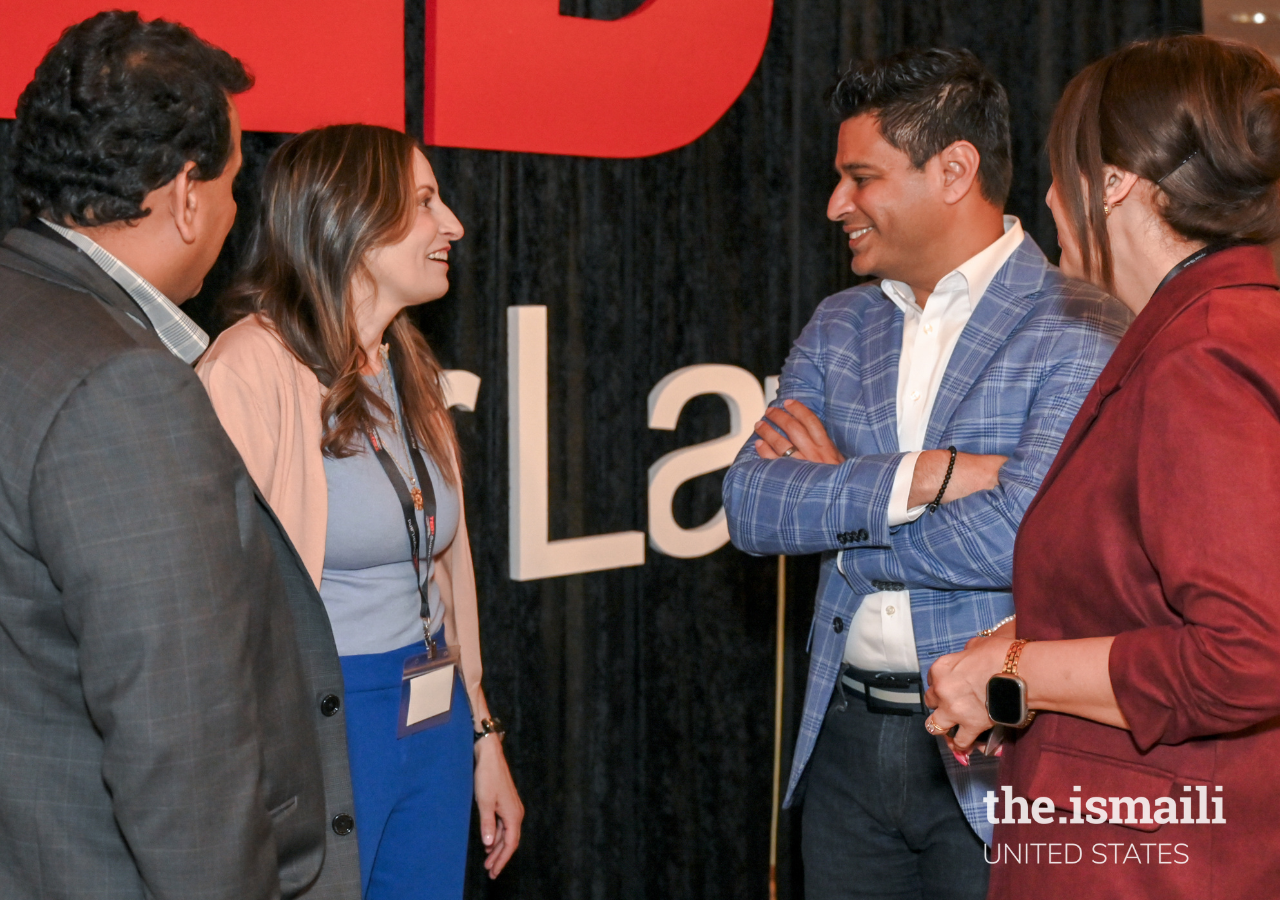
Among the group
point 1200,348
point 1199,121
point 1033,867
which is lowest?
point 1033,867

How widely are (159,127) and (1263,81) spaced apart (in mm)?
1290

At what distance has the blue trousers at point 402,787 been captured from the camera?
1.85m

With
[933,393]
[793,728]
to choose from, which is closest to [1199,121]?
[933,393]

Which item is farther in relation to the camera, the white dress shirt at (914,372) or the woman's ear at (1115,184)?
the white dress shirt at (914,372)

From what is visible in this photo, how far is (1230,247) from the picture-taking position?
1.31 meters

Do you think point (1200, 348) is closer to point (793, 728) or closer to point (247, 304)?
point (247, 304)

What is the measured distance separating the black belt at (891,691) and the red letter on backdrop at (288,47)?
5.13 feet

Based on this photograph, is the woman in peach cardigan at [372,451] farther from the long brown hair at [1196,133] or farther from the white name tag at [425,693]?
the long brown hair at [1196,133]

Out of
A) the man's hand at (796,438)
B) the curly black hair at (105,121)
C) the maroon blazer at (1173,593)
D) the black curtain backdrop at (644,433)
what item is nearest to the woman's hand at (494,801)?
the black curtain backdrop at (644,433)

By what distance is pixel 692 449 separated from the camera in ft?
10.3

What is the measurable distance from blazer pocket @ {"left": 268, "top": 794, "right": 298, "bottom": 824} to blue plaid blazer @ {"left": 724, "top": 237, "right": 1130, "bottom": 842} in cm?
100

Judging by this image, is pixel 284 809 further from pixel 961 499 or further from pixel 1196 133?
pixel 1196 133

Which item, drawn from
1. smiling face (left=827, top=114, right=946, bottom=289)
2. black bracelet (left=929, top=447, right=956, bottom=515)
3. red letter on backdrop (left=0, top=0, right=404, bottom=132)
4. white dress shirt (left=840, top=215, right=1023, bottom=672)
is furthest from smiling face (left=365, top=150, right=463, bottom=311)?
black bracelet (left=929, top=447, right=956, bottom=515)

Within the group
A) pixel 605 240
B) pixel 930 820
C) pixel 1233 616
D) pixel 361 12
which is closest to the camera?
pixel 1233 616
